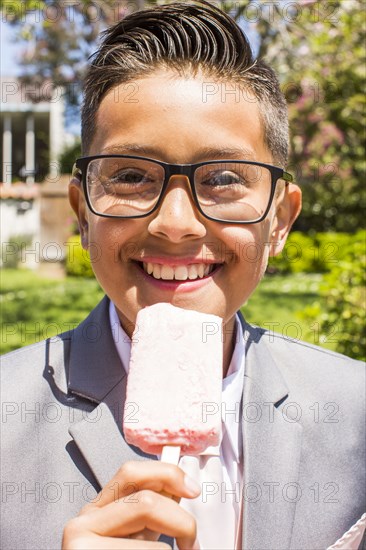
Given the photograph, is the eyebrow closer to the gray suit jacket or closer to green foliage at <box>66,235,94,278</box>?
the gray suit jacket

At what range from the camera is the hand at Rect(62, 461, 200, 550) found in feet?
4.19

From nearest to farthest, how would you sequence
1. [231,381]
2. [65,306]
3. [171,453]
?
[171,453] < [231,381] < [65,306]

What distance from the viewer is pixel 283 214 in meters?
2.29

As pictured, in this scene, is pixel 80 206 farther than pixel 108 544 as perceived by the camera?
Yes

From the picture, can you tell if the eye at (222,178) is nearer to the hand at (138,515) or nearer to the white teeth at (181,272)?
the white teeth at (181,272)

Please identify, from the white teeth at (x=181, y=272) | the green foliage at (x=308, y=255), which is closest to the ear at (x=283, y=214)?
the white teeth at (x=181, y=272)

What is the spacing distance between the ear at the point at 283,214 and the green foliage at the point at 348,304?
198 centimetres

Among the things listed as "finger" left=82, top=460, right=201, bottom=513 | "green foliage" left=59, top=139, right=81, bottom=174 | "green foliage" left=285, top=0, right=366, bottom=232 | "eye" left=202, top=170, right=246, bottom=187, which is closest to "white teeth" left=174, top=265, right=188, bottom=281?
"eye" left=202, top=170, right=246, bottom=187

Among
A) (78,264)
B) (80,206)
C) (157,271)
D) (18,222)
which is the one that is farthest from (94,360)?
(18,222)

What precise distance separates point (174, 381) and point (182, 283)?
39 cm

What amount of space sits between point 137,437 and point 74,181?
39.8 inches

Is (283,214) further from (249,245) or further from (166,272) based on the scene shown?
(166,272)

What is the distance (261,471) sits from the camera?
2021mm

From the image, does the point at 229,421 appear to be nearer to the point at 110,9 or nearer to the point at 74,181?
the point at 74,181
